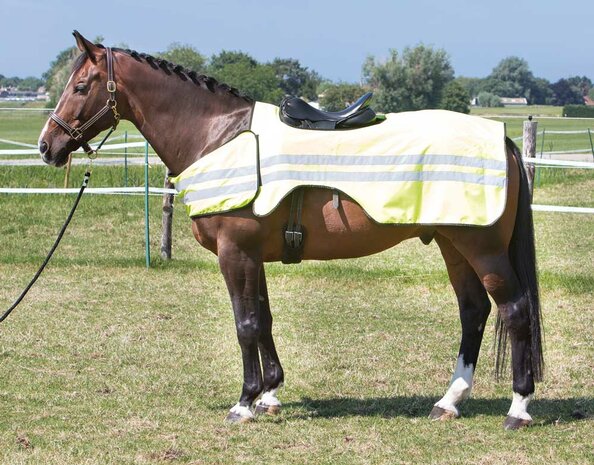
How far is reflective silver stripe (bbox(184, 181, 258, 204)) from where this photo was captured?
5.26 m

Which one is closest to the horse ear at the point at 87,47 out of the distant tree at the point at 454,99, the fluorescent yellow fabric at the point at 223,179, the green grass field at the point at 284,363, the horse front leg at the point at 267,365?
the fluorescent yellow fabric at the point at 223,179

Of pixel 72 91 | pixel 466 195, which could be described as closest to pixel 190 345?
pixel 72 91

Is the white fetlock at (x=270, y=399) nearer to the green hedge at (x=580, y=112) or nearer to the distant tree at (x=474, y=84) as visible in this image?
the green hedge at (x=580, y=112)

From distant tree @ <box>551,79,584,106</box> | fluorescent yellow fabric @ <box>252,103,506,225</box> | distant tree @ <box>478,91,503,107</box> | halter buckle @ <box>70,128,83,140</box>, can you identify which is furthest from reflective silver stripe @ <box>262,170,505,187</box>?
distant tree @ <box>551,79,584,106</box>

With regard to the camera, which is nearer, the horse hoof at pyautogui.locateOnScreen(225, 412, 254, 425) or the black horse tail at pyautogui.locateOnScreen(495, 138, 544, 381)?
the black horse tail at pyautogui.locateOnScreen(495, 138, 544, 381)

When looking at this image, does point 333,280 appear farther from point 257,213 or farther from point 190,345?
point 257,213

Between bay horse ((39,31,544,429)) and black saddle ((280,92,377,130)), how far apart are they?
10.1 inches

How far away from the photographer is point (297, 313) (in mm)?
8555

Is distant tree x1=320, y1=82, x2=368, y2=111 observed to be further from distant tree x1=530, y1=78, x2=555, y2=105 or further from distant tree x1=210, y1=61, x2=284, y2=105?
distant tree x1=530, y1=78, x2=555, y2=105

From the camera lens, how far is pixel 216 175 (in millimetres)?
5355

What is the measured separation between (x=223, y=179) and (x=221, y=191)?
7cm

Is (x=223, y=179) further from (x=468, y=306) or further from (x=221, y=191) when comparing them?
(x=468, y=306)

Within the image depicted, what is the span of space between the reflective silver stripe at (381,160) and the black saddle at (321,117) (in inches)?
8.9

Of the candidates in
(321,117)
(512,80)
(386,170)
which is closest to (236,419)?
(386,170)
